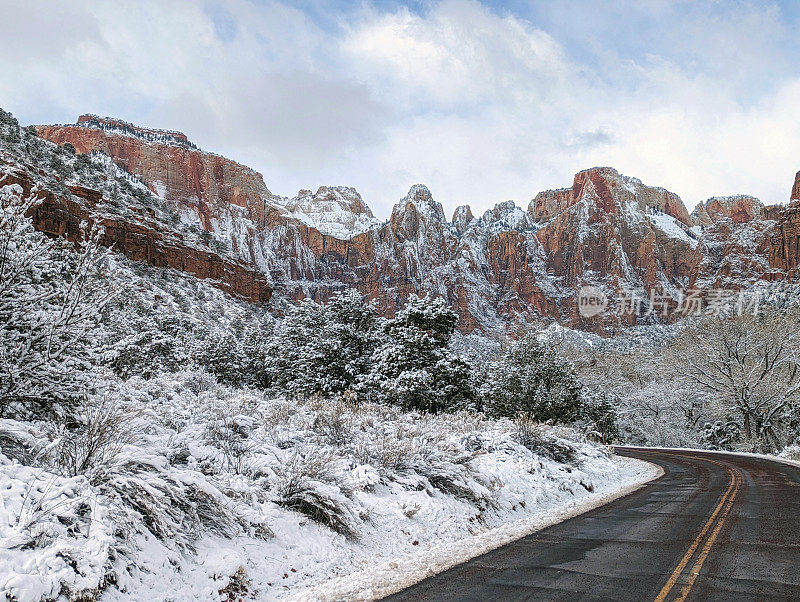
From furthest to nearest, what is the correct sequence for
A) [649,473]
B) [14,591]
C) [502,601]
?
[649,473]
[502,601]
[14,591]

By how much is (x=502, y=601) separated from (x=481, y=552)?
2246mm

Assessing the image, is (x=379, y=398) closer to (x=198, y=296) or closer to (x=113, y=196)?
Result: (x=198, y=296)

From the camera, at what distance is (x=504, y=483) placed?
39.8ft

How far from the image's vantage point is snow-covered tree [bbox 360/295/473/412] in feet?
80.5

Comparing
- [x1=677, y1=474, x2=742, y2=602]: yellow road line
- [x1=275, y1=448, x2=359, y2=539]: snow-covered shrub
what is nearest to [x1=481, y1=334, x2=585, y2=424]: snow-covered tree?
[x1=677, y1=474, x2=742, y2=602]: yellow road line

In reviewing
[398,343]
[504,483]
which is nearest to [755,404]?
[398,343]

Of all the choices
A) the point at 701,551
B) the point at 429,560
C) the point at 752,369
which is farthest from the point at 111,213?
the point at 701,551

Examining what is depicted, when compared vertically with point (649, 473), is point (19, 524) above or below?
above

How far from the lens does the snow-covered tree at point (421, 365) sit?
2453 cm

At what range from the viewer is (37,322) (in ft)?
25.6

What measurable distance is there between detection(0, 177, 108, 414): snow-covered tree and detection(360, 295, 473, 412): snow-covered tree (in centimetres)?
1684

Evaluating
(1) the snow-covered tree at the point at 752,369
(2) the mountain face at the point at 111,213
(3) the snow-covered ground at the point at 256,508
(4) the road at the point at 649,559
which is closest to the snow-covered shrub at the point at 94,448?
(3) the snow-covered ground at the point at 256,508

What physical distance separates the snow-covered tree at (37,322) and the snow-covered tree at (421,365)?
663 inches

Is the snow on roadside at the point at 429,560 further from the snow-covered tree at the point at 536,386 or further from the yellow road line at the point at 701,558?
the snow-covered tree at the point at 536,386
